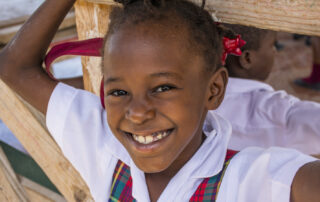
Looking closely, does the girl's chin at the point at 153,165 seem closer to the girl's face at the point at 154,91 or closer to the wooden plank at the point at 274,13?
the girl's face at the point at 154,91

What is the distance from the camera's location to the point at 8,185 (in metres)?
1.90

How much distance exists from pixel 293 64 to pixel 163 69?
13.5 ft

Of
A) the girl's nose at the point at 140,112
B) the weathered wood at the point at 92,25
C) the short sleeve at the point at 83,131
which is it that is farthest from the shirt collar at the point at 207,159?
the weathered wood at the point at 92,25

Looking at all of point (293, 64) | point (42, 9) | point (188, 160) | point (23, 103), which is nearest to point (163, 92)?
point (188, 160)

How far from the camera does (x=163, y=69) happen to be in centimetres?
102

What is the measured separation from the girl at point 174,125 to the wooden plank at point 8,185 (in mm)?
746

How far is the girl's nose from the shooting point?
3.37ft

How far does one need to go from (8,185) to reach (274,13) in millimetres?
1536

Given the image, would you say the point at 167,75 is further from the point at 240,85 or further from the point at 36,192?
the point at 36,192

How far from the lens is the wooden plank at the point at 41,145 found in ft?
5.00

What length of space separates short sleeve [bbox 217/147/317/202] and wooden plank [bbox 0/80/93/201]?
2.12 ft

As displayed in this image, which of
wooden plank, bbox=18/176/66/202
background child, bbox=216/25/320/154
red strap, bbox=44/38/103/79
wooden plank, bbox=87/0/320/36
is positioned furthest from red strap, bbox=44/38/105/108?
wooden plank, bbox=18/176/66/202

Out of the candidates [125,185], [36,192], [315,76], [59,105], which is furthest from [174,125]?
[315,76]

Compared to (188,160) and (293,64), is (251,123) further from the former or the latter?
(293,64)
